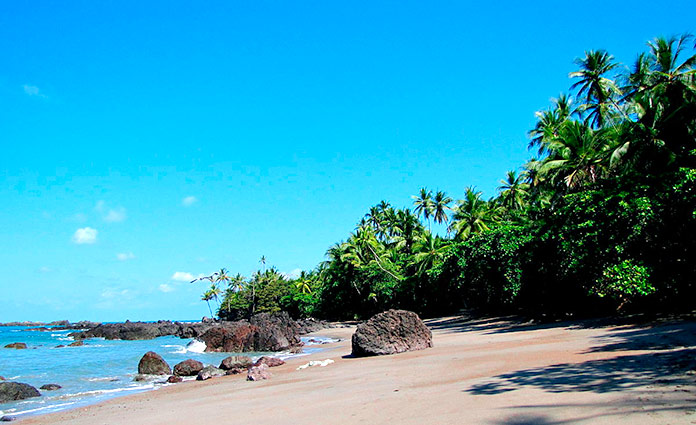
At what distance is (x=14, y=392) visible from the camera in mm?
11852

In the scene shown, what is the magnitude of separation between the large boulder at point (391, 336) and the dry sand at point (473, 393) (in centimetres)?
282

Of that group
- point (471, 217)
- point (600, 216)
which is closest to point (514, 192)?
point (471, 217)

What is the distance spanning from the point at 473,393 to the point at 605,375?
1769 mm

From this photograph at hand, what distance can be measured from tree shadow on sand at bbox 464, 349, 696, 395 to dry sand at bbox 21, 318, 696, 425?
1 cm

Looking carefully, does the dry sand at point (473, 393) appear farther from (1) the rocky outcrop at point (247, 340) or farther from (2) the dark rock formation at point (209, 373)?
(1) the rocky outcrop at point (247, 340)

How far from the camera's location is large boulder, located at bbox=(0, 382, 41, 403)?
11.6 metres

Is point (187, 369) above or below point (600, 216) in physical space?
below

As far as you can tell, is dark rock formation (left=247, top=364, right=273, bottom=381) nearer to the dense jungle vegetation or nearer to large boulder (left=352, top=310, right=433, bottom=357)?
large boulder (left=352, top=310, right=433, bottom=357)

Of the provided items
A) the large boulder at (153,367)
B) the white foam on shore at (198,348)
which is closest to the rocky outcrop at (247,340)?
the white foam on shore at (198,348)

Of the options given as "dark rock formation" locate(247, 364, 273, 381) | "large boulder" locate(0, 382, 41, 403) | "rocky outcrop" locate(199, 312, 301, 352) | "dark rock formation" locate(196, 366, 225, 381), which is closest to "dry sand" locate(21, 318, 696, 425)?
"dark rock formation" locate(247, 364, 273, 381)

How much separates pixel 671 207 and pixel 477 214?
24.4m

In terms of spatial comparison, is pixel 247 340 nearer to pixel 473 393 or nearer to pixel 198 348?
pixel 198 348

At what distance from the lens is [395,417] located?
17.2 feet

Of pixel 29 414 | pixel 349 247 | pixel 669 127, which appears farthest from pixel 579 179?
pixel 349 247
